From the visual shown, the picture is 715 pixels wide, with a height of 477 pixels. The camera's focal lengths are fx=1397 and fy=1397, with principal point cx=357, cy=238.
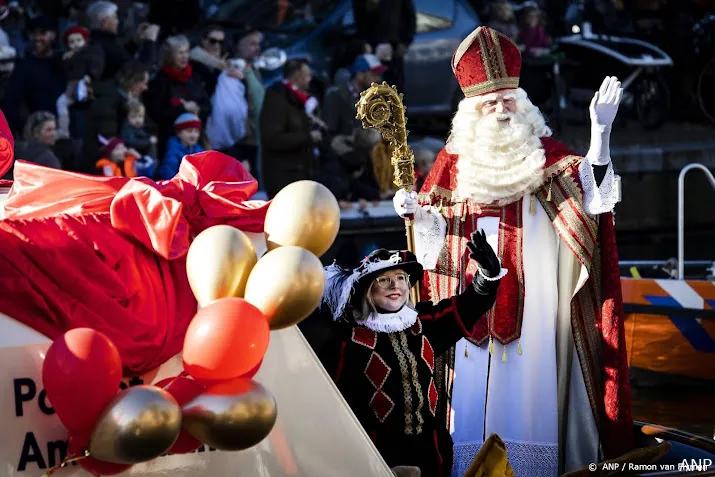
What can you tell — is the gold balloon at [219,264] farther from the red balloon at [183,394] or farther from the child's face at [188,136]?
the child's face at [188,136]

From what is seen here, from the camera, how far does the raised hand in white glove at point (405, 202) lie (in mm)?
5637

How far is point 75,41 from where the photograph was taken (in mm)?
11156

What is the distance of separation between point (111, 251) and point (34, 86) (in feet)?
24.0

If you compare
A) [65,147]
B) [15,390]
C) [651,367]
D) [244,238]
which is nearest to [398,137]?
[244,238]

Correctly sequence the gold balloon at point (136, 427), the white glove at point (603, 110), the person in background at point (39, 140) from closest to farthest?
the gold balloon at point (136, 427) < the white glove at point (603, 110) < the person in background at point (39, 140)

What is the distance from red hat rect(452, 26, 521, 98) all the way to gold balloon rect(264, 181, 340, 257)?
2.19m

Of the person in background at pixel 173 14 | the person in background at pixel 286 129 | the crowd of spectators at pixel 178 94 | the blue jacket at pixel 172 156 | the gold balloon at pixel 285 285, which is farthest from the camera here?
the person in background at pixel 173 14

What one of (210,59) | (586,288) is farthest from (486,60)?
(210,59)

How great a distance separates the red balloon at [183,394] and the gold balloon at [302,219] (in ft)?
1.49

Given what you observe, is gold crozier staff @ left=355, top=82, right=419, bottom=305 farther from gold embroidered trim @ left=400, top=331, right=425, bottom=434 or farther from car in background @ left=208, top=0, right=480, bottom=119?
car in background @ left=208, top=0, right=480, bottom=119

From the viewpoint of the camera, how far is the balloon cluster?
3.22m

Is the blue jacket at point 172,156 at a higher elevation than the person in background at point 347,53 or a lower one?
lower

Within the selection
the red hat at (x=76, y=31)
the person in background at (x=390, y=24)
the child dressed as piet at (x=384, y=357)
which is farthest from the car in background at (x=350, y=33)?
the child dressed as piet at (x=384, y=357)

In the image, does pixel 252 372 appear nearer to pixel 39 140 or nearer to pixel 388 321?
pixel 388 321
